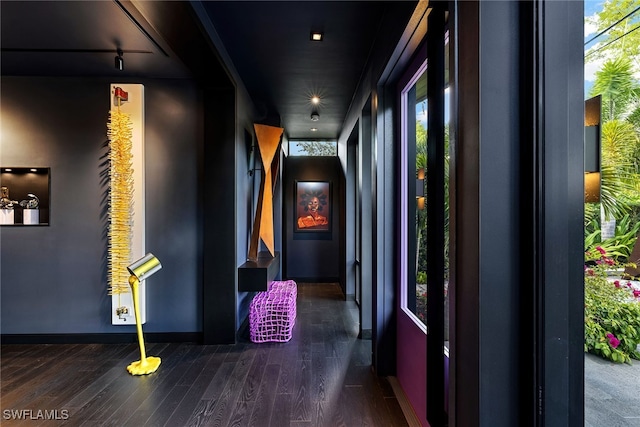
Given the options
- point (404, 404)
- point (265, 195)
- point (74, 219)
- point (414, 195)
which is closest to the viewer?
point (404, 404)

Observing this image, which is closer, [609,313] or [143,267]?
[609,313]

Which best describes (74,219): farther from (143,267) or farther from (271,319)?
(271,319)

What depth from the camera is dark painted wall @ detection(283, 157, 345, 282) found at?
650cm

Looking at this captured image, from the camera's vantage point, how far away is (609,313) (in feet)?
2.64

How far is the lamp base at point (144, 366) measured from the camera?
278 centimetres

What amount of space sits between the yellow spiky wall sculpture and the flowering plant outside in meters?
3.66

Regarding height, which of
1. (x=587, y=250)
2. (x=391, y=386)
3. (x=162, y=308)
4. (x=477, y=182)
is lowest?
(x=391, y=386)

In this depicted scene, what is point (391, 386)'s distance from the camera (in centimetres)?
253

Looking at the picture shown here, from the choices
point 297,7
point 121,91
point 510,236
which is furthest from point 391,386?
point 121,91

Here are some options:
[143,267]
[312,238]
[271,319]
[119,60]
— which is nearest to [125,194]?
[143,267]

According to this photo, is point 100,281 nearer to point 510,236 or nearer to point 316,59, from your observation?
point 316,59

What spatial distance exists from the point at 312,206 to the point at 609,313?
19.0 ft

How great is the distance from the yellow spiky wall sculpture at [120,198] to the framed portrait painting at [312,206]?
349cm

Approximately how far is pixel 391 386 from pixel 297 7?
289 centimetres
